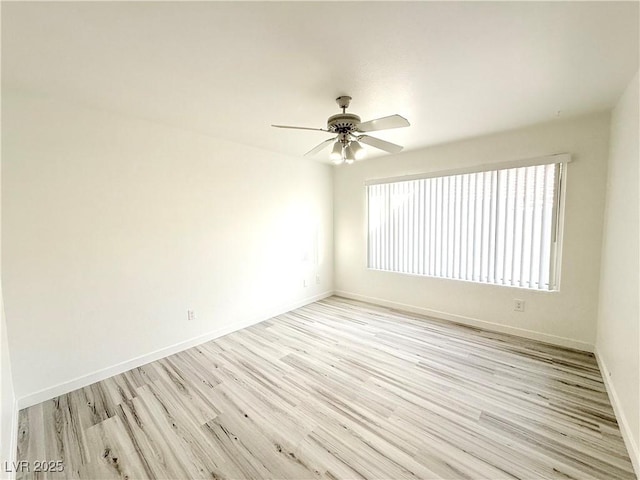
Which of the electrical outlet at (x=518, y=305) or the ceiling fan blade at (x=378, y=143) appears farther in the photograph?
the electrical outlet at (x=518, y=305)

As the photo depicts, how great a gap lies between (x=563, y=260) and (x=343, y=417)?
2.77 metres

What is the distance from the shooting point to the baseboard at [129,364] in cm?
211

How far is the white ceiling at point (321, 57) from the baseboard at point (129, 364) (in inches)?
91.3

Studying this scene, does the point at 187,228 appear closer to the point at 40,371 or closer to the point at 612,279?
the point at 40,371

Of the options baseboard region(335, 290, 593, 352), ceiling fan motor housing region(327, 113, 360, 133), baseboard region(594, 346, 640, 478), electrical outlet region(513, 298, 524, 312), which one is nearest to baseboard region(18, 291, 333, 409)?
baseboard region(335, 290, 593, 352)

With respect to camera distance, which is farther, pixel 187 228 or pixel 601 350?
pixel 187 228

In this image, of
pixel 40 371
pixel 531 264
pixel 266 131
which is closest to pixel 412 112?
pixel 266 131

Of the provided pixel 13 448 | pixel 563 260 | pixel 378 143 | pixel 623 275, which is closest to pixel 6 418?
pixel 13 448

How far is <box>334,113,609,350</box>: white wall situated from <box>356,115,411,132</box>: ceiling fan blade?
1.93 m

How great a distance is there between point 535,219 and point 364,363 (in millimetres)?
2436

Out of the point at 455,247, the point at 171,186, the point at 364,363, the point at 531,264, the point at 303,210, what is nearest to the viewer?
the point at 364,363

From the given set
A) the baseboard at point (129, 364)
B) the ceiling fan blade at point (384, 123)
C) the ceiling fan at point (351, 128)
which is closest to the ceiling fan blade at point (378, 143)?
the ceiling fan at point (351, 128)

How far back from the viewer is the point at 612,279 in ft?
7.25

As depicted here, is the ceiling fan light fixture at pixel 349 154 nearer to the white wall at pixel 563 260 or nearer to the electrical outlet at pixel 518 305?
the white wall at pixel 563 260
